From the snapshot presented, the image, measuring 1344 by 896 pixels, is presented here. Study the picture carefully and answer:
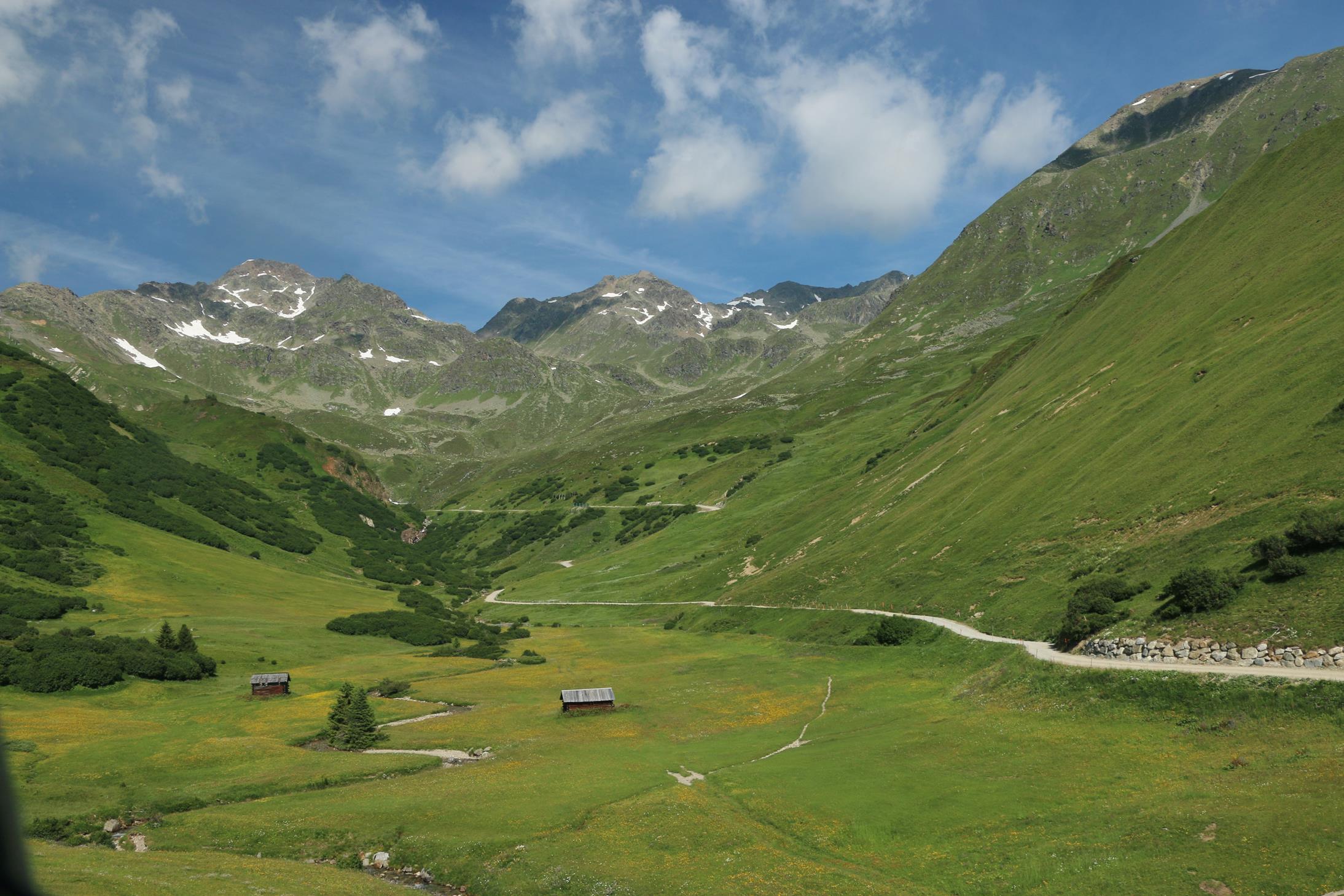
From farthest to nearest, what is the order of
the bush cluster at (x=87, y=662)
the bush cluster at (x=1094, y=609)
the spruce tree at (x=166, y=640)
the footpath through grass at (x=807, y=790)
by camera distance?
the spruce tree at (x=166, y=640) → the bush cluster at (x=87, y=662) → the bush cluster at (x=1094, y=609) → the footpath through grass at (x=807, y=790)

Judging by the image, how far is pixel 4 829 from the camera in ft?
12.1

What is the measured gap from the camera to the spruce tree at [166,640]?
91250mm

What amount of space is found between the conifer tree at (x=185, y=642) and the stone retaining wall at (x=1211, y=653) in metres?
98.4

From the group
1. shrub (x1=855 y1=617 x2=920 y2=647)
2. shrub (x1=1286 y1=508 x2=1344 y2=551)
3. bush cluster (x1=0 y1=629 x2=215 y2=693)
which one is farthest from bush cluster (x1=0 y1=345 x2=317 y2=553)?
shrub (x1=1286 y1=508 x2=1344 y2=551)

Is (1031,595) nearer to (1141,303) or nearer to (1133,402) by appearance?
(1133,402)

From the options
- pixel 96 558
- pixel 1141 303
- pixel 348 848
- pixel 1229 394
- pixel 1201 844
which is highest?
pixel 1141 303

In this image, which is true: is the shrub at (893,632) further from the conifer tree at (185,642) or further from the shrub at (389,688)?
the conifer tree at (185,642)

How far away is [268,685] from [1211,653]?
8926 cm

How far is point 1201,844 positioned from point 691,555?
161966 mm

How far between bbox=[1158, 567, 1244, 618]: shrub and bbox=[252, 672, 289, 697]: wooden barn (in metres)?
87.1

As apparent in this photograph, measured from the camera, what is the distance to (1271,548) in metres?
52.8

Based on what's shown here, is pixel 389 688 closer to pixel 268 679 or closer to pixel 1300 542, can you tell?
pixel 268 679

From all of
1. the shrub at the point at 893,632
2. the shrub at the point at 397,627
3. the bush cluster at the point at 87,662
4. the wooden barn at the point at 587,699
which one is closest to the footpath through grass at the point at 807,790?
the wooden barn at the point at 587,699

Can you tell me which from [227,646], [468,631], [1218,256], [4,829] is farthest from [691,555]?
[4,829]
